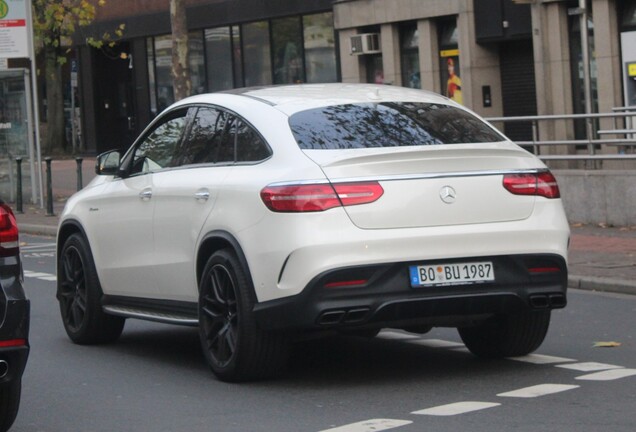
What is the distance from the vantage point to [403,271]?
8172 mm

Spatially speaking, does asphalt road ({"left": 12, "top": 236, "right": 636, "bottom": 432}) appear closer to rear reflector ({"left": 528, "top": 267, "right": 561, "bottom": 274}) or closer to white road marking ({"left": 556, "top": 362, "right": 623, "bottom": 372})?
white road marking ({"left": 556, "top": 362, "right": 623, "bottom": 372})

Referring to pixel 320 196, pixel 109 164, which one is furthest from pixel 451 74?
pixel 320 196

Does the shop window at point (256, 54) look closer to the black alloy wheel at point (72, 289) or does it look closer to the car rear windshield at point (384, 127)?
the black alloy wheel at point (72, 289)

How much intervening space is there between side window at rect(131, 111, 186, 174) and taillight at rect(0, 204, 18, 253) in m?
2.82

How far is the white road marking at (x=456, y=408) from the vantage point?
754cm

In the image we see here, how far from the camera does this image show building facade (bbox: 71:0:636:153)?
85.9 feet

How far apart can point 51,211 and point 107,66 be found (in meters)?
22.8

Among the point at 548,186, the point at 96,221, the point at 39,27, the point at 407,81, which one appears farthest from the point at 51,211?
the point at 548,186

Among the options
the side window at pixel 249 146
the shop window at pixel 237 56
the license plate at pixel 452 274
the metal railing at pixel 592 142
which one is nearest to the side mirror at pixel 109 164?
the side window at pixel 249 146

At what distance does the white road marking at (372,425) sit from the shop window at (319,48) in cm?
2815

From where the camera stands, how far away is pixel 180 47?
25.6m

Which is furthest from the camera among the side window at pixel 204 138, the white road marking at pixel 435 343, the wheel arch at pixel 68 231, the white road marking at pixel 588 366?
the wheel arch at pixel 68 231

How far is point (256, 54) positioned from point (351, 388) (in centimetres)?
3077

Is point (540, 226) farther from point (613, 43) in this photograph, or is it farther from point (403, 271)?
point (613, 43)
